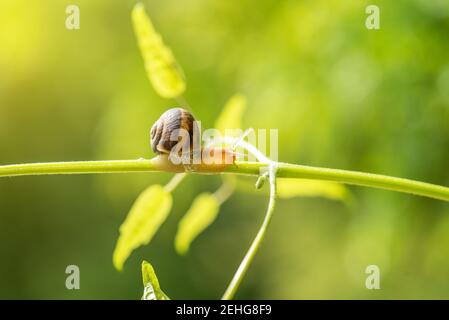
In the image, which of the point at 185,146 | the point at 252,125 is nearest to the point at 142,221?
the point at 185,146

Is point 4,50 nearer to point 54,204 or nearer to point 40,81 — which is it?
point 40,81

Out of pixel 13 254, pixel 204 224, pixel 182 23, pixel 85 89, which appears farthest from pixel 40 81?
pixel 204 224

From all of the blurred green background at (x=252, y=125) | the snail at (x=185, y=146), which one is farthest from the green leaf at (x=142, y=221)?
the blurred green background at (x=252, y=125)

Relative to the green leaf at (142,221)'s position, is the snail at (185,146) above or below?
above

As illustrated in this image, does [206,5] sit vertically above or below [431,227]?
above

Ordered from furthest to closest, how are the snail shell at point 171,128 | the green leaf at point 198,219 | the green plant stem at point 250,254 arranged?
the green leaf at point 198,219 < the snail shell at point 171,128 < the green plant stem at point 250,254

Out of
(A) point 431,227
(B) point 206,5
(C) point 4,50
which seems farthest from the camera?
(C) point 4,50

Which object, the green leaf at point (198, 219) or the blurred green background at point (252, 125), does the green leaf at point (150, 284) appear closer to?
the green leaf at point (198, 219)
